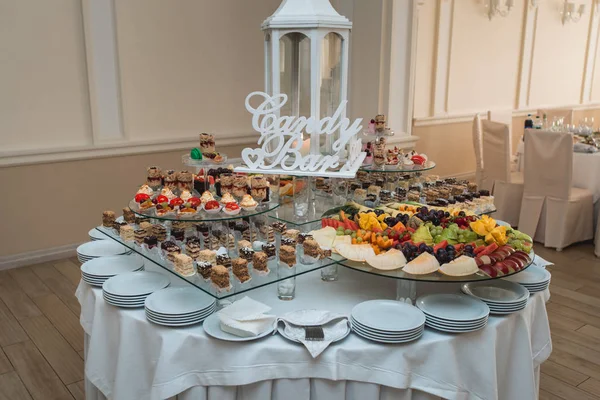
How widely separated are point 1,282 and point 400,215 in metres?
3.18

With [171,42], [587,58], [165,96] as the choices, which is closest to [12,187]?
[165,96]

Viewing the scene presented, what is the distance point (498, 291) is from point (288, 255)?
2.63 feet

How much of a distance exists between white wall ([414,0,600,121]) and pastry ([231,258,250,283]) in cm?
494

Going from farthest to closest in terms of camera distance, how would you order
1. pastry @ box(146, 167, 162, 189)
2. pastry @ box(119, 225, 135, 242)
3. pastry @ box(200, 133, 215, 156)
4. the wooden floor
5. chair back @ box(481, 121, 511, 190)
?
chair back @ box(481, 121, 511, 190) → the wooden floor → pastry @ box(200, 133, 215, 156) → pastry @ box(146, 167, 162, 189) → pastry @ box(119, 225, 135, 242)

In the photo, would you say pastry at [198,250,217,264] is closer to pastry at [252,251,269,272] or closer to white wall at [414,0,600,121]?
pastry at [252,251,269,272]

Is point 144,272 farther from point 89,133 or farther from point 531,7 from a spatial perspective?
point 531,7

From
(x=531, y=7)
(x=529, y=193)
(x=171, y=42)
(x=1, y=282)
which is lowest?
(x=1, y=282)

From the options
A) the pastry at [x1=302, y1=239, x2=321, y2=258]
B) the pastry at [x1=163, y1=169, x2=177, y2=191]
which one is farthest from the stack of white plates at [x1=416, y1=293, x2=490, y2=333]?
the pastry at [x1=163, y1=169, x2=177, y2=191]

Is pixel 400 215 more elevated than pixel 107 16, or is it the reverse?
pixel 107 16

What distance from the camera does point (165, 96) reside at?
4863mm

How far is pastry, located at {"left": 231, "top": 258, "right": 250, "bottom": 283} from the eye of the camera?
182 cm

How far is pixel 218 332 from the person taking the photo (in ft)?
5.65

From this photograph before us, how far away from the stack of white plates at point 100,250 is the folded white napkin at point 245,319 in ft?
2.76

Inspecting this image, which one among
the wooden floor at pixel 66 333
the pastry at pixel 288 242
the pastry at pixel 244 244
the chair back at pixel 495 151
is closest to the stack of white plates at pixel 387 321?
the pastry at pixel 288 242
